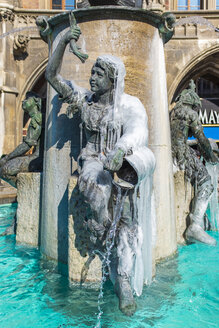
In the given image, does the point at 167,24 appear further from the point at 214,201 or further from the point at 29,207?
the point at 214,201

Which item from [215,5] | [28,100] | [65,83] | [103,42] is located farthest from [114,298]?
[215,5]

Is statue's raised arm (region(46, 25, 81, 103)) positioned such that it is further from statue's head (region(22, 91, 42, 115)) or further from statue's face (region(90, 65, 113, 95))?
statue's head (region(22, 91, 42, 115))

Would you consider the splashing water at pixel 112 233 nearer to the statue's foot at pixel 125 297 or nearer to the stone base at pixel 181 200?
the statue's foot at pixel 125 297

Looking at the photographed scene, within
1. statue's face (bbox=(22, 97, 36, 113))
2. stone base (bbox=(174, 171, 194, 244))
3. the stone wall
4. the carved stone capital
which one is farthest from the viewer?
the stone wall

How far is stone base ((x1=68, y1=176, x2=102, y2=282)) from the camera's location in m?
3.21

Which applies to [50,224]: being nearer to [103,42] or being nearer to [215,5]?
[103,42]

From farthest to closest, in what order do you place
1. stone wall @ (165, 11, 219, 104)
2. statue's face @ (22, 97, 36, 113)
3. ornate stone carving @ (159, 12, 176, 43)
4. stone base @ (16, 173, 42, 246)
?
stone wall @ (165, 11, 219, 104) → statue's face @ (22, 97, 36, 113) → stone base @ (16, 173, 42, 246) → ornate stone carving @ (159, 12, 176, 43)

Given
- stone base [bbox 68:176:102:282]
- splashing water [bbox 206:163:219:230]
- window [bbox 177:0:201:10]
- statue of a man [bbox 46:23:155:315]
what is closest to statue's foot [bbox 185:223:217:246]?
splashing water [bbox 206:163:219:230]

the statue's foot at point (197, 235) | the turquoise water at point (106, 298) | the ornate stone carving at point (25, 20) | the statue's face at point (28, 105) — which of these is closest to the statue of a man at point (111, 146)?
the turquoise water at point (106, 298)

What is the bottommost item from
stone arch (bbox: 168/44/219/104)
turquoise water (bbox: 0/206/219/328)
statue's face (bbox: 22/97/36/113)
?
turquoise water (bbox: 0/206/219/328)

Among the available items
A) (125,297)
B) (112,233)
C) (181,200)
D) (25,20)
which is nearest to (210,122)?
(25,20)

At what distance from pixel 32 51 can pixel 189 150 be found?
10052 millimetres

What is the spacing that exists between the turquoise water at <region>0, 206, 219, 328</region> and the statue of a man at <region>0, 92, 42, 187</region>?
57.1 inches

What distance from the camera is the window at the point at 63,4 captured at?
1463cm
